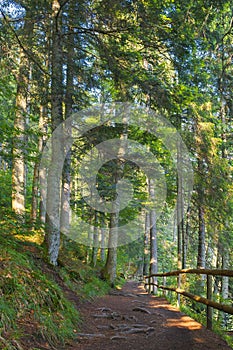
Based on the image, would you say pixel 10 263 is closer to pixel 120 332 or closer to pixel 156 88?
pixel 120 332

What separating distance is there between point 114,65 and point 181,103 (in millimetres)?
2336

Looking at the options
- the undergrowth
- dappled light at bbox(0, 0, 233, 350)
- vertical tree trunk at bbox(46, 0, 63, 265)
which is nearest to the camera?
the undergrowth

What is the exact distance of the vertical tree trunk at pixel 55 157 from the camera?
8789 mm

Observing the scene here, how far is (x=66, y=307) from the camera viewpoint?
6.42m

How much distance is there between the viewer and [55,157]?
30.0 ft

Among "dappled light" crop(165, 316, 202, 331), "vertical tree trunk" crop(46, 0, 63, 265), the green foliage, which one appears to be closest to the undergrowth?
the green foliage

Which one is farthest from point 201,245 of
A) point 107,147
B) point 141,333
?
point 141,333

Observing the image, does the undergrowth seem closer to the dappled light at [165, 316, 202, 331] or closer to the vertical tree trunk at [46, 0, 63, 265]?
the vertical tree trunk at [46, 0, 63, 265]

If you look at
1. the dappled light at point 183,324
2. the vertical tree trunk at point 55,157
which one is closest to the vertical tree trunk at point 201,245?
the dappled light at point 183,324

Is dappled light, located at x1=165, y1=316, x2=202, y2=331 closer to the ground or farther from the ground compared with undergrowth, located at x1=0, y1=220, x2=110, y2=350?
closer to the ground

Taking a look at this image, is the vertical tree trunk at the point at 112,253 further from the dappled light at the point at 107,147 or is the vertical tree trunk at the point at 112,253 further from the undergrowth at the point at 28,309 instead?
the undergrowth at the point at 28,309

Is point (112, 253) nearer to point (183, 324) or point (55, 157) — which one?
point (55, 157)

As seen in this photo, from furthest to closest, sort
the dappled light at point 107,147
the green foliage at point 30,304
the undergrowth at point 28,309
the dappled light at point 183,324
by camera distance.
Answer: the dappled light at point 183,324 < the dappled light at point 107,147 < the green foliage at point 30,304 < the undergrowth at point 28,309

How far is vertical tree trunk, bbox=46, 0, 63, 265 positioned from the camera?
28.8 feet
